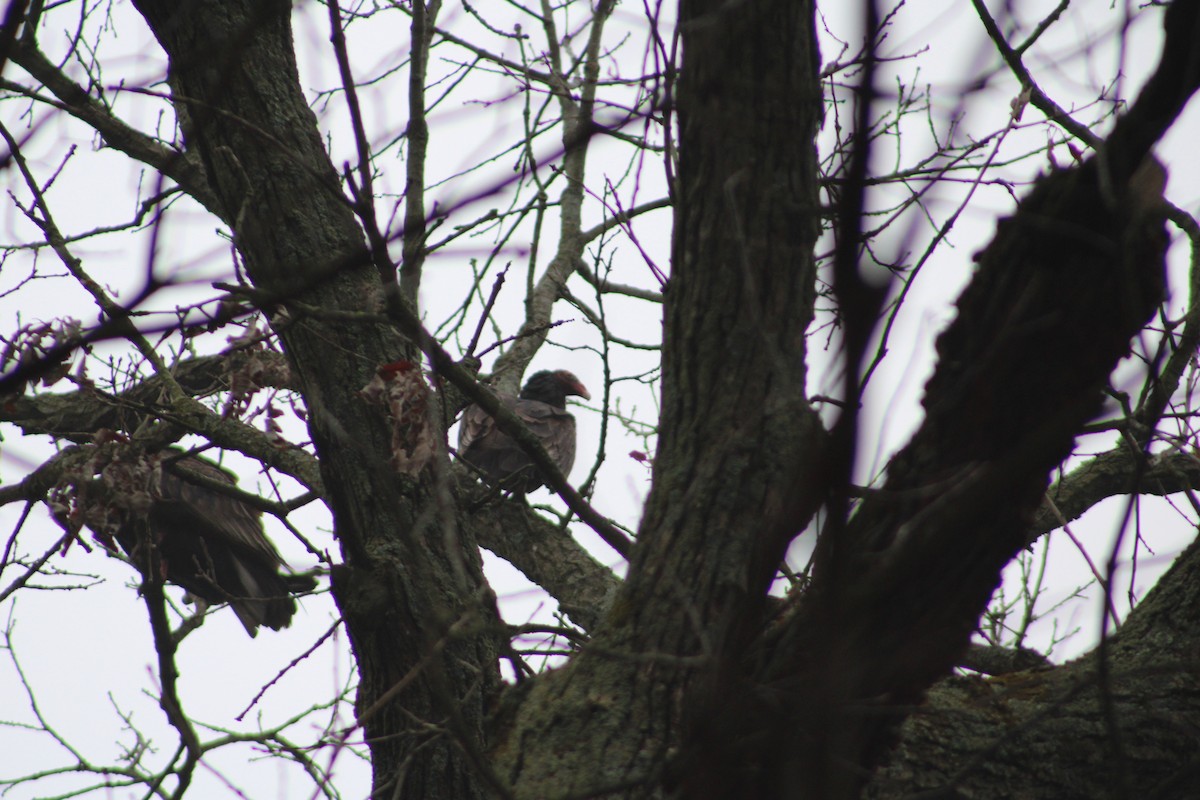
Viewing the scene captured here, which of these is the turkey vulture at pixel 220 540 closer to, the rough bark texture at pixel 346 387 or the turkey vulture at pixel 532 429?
the turkey vulture at pixel 532 429

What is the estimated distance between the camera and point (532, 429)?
21.2 feet

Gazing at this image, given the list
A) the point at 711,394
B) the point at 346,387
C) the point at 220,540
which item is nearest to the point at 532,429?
the point at 220,540

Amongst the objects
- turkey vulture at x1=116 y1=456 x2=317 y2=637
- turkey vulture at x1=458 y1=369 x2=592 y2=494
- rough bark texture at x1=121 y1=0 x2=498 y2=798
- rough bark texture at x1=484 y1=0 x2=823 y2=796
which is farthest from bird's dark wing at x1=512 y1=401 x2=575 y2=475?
rough bark texture at x1=484 y1=0 x2=823 y2=796

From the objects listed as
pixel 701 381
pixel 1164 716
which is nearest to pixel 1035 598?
pixel 1164 716

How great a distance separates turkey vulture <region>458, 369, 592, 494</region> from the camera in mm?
6047

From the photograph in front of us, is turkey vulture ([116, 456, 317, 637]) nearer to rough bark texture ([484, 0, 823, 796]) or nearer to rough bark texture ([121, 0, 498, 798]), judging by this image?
rough bark texture ([121, 0, 498, 798])

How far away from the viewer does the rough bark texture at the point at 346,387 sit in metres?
2.36

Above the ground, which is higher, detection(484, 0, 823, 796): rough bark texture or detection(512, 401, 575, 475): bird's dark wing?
detection(512, 401, 575, 475): bird's dark wing

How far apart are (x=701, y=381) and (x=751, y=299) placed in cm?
57

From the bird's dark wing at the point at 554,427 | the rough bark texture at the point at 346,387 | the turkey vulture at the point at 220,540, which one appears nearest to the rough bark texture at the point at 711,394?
the rough bark texture at the point at 346,387

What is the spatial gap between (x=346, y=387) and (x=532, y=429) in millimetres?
3869

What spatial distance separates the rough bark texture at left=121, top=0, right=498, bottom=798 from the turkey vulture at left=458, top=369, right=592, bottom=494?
2378mm

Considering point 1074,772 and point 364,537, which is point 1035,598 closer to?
point 1074,772

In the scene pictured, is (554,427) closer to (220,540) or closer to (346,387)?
(220,540)
